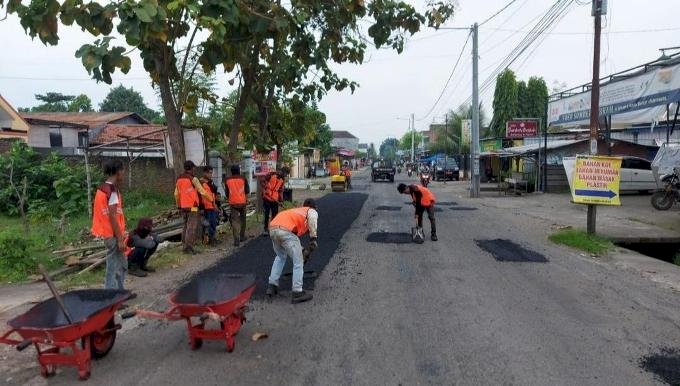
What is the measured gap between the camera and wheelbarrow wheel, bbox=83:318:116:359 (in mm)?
4992

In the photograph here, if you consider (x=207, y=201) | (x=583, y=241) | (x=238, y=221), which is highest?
(x=207, y=201)

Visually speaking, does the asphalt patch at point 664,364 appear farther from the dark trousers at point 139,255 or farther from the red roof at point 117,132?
the red roof at point 117,132

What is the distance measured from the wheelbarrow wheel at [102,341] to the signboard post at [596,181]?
34.0ft

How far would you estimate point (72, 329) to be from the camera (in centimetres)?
432

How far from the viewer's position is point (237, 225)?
11.9 metres

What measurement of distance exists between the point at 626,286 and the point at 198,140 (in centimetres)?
839

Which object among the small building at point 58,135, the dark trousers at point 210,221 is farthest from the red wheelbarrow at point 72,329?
the small building at point 58,135

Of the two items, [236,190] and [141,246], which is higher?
[236,190]

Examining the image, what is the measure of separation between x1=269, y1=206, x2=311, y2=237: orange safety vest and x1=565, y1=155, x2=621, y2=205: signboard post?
7765 millimetres

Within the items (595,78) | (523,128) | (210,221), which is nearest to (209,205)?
(210,221)

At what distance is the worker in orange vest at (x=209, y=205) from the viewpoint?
36.6 feet

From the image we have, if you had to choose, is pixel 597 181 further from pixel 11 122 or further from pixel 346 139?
pixel 346 139

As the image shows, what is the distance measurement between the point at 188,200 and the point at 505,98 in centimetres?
3983

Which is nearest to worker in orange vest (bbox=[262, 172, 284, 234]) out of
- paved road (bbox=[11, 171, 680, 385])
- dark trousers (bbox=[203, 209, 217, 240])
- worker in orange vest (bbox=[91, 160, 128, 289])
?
dark trousers (bbox=[203, 209, 217, 240])
